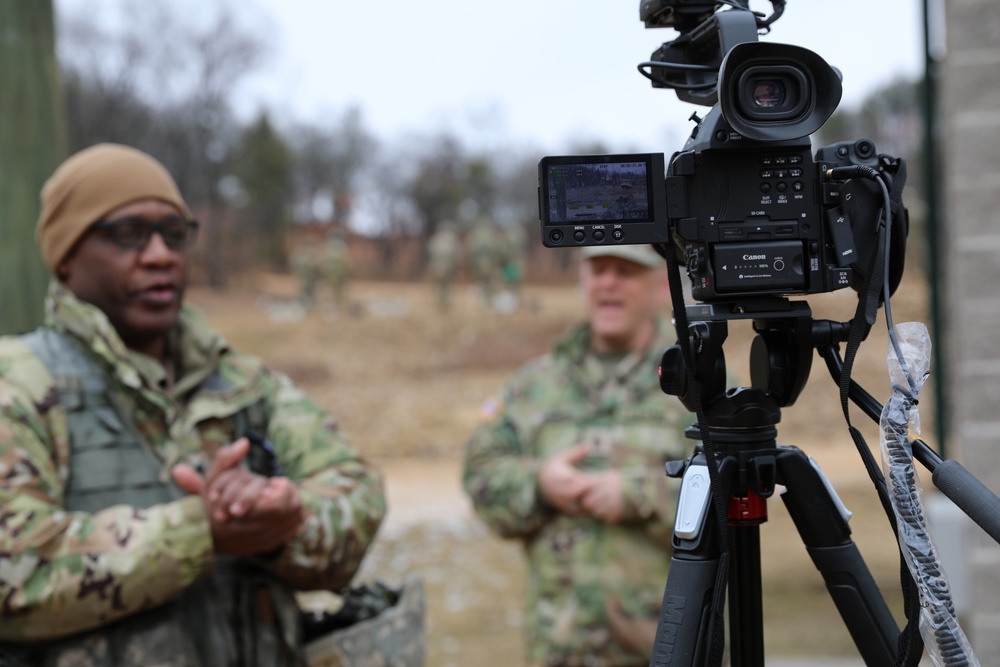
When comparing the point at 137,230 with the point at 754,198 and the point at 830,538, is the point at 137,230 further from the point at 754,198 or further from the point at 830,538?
the point at 830,538

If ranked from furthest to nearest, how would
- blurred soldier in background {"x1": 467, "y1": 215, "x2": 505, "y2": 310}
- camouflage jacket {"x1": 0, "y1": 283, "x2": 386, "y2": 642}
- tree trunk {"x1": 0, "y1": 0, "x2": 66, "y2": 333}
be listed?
blurred soldier in background {"x1": 467, "y1": 215, "x2": 505, "y2": 310}
tree trunk {"x1": 0, "y1": 0, "x2": 66, "y2": 333}
camouflage jacket {"x1": 0, "y1": 283, "x2": 386, "y2": 642}

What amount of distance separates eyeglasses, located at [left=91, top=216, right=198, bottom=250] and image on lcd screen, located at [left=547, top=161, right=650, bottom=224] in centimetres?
144

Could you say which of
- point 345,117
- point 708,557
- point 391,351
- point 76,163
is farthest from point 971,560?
point 345,117

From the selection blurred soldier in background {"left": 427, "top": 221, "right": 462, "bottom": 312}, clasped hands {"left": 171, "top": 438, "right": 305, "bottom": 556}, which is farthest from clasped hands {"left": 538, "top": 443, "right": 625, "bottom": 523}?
blurred soldier in background {"left": 427, "top": 221, "right": 462, "bottom": 312}

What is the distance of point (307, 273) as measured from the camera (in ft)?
79.4

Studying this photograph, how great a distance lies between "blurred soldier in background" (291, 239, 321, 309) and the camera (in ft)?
78.6

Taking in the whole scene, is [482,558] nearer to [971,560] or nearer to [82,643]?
[971,560]

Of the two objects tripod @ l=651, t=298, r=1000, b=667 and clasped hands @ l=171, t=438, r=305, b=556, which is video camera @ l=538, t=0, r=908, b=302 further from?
clasped hands @ l=171, t=438, r=305, b=556

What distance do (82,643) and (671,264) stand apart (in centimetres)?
159

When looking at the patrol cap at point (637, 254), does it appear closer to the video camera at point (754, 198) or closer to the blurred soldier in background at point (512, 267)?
the video camera at point (754, 198)

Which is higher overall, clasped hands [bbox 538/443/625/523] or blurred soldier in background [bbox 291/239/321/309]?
blurred soldier in background [bbox 291/239/321/309]

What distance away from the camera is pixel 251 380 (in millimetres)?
2676

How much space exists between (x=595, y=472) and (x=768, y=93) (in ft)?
5.46

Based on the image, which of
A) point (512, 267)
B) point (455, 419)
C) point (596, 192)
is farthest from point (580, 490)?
point (512, 267)
